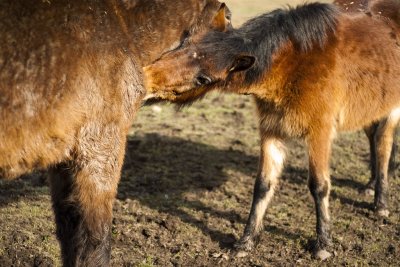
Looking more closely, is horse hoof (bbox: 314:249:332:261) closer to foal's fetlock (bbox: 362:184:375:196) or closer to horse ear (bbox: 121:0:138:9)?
foal's fetlock (bbox: 362:184:375:196)

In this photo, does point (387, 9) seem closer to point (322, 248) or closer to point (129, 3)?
point (322, 248)

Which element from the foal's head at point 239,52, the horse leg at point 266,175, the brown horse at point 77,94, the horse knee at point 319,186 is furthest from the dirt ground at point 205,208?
the foal's head at point 239,52

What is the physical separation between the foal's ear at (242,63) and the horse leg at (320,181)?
873mm

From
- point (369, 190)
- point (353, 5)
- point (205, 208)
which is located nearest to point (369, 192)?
point (369, 190)

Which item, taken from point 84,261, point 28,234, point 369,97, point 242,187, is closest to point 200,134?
point 242,187

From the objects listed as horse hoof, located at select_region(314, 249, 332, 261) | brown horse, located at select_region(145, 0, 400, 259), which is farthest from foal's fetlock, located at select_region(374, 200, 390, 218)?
horse hoof, located at select_region(314, 249, 332, 261)

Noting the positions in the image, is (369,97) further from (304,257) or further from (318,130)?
(304,257)

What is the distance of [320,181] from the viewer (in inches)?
205

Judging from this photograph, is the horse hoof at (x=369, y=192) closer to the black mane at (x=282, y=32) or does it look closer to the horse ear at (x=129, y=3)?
the black mane at (x=282, y=32)

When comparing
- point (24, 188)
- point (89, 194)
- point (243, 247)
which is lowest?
point (243, 247)

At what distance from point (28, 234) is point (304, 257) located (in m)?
2.28

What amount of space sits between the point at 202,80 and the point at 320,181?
1412mm

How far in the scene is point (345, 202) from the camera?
250 inches

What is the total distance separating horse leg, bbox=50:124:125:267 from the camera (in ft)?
12.3
